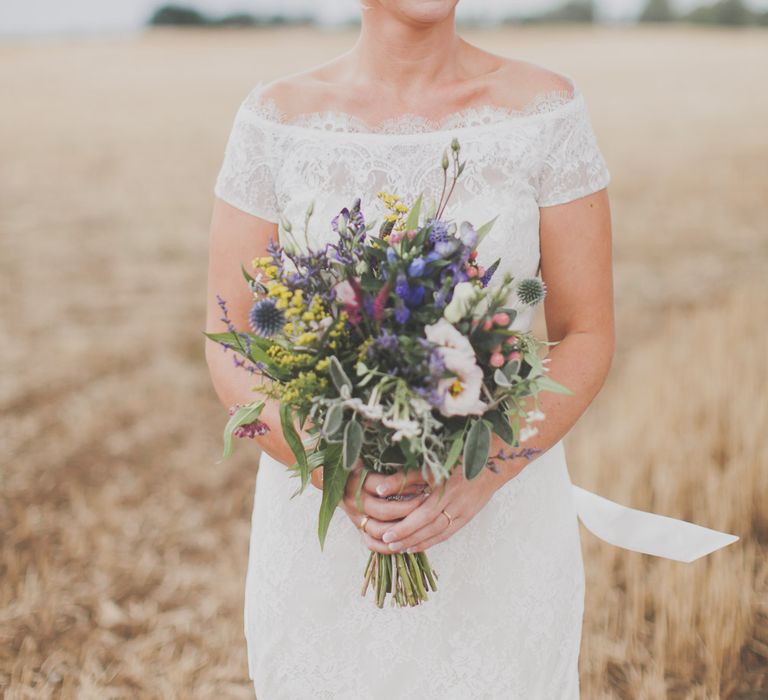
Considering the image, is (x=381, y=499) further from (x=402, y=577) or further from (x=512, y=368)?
(x=512, y=368)

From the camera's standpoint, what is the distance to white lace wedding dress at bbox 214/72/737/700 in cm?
218

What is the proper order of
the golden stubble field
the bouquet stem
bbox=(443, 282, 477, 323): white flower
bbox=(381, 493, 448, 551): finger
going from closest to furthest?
1. bbox=(443, 282, 477, 323): white flower
2. bbox=(381, 493, 448, 551): finger
3. the bouquet stem
4. the golden stubble field

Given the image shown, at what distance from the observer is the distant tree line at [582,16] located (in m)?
33.0

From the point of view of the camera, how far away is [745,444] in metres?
4.83

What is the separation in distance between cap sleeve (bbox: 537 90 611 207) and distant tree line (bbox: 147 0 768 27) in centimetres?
3212

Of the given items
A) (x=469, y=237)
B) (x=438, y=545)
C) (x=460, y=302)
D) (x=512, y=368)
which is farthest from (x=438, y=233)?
(x=438, y=545)

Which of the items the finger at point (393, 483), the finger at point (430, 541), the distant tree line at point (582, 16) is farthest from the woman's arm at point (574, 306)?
the distant tree line at point (582, 16)

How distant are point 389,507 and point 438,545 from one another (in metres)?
0.44

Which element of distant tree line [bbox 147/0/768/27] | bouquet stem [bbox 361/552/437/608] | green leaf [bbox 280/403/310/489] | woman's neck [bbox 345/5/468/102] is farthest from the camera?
distant tree line [bbox 147/0/768/27]

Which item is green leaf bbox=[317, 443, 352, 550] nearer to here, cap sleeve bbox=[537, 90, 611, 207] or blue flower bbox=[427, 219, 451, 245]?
blue flower bbox=[427, 219, 451, 245]

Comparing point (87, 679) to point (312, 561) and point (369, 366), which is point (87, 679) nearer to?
point (312, 561)

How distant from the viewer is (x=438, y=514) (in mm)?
1943

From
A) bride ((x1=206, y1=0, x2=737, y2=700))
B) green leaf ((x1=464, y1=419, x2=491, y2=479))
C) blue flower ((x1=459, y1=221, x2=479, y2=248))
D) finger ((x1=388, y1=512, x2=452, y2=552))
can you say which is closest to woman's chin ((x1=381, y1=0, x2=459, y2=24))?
bride ((x1=206, y1=0, x2=737, y2=700))

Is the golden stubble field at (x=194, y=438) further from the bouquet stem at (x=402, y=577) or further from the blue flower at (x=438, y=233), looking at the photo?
the blue flower at (x=438, y=233)
